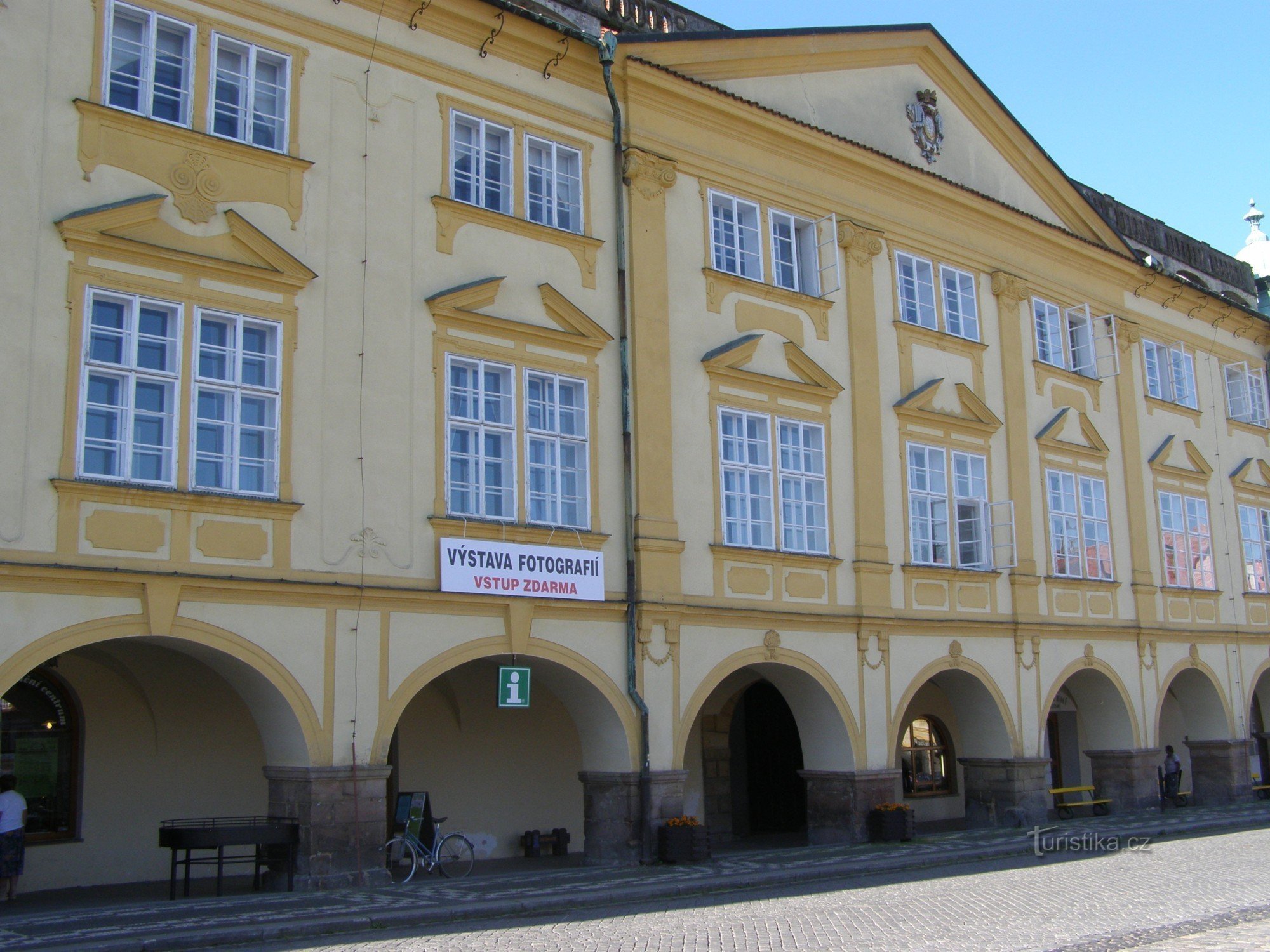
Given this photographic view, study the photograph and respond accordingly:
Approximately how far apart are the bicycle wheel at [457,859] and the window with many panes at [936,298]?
10.7m

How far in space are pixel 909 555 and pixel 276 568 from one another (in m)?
10.4

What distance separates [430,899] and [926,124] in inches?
616

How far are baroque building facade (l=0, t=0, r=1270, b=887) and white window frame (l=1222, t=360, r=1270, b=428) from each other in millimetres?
4922

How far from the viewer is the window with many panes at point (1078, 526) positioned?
2359cm

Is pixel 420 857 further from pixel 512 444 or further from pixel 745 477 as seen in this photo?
pixel 745 477

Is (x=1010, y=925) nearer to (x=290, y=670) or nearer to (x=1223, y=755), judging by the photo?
(x=290, y=670)

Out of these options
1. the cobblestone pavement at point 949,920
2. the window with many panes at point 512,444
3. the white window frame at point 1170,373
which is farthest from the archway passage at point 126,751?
the white window frame at point 1170,373

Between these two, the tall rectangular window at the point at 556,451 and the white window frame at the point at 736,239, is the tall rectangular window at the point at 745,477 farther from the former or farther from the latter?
the tall rectangular window at the point at 556,451

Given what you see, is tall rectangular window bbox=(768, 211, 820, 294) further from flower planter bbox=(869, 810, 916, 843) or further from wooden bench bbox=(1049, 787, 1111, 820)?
wooden bench bbox=(1049, 787, 1111, 820)

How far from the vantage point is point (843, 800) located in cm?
1919

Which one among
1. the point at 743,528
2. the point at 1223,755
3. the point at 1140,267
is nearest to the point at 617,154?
the point at 743,528

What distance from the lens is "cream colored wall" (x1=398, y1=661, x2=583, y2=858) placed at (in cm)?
1794

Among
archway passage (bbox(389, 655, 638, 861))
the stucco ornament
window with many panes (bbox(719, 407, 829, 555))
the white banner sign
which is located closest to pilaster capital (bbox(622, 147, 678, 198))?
window with many panes (bbox(719, 407, 829, 555))

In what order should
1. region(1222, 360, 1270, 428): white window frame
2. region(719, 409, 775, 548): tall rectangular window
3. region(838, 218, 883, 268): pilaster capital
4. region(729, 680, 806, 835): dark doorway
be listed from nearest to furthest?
region(719, 409, 775, 548): tall rectangular window → region(838, 218, 883, 268): pilaster capital → region(729, 680, 806, 835): dark doorway → region(1222, 360, 1270, 428): white window frame
